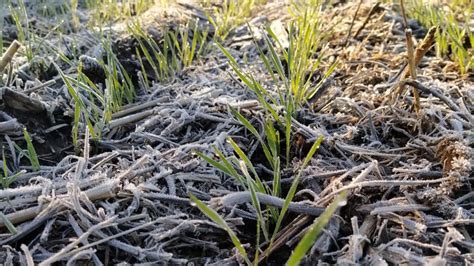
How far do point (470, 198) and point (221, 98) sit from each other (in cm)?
68

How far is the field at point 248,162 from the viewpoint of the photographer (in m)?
0.77

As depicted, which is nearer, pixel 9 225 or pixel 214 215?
pixel 214 215

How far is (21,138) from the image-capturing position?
3.77ft

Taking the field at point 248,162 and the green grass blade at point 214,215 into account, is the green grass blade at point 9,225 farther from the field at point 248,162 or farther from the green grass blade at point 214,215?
the green grass blade at point 214,215

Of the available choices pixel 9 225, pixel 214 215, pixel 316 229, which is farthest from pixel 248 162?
pixel 9 225

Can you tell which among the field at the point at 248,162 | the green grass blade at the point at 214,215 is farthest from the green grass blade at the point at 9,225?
the green grass blade at the point at 214,215

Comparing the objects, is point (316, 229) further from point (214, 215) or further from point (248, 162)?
point (248, 162)

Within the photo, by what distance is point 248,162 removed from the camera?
2.64ft

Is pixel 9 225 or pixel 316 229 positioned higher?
pixel 316 229

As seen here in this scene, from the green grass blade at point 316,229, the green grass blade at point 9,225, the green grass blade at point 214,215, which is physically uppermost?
the green grass blade at point 316,229

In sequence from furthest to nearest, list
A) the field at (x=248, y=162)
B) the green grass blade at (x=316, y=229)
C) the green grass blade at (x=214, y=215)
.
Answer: the field at (x=248, y=162)
the green grass blade at (x=214, y=215)
the green grass blade at (x=316, y=229)

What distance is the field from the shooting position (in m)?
0.77

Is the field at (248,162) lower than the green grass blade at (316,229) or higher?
lower

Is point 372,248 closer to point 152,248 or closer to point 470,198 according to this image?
point 470,198
